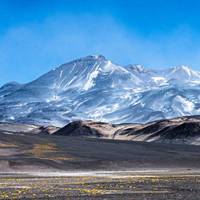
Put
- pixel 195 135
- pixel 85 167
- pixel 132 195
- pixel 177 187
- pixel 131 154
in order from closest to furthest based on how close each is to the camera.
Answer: pixel 132 195, pixel 177 187, pixel 85 167, pixel 131 154, pixel 195 135

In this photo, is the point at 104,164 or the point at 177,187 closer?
the point at 177,187

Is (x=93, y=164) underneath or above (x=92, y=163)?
underneath

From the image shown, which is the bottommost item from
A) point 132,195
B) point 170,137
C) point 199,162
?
point 132,195

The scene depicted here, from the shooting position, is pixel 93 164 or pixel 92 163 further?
pixel 92 163

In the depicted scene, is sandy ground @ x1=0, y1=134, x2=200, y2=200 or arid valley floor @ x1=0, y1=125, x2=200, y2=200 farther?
arid valley floor @ x1=0, y1=125, x2=200, y2=200

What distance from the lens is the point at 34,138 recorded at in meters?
114

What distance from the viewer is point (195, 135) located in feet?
616

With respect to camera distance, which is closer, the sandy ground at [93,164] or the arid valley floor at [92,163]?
the sandy ground at [93,164]

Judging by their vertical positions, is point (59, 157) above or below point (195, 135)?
below

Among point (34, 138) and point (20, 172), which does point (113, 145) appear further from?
point (20, 172)

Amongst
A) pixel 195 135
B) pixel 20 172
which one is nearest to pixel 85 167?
pixel 20 172

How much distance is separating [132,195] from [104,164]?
4667 centimetres

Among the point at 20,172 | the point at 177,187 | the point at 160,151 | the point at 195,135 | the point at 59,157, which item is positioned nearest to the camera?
the point at 177,187

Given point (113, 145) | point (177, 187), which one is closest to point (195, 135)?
point (113, 145)
